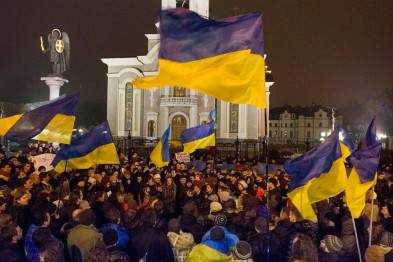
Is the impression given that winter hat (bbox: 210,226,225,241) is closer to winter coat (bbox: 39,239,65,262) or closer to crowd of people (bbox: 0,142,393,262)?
crowd of people (bbox: 0,142,393,262)

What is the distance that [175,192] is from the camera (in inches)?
452

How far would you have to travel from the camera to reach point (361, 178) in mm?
6789

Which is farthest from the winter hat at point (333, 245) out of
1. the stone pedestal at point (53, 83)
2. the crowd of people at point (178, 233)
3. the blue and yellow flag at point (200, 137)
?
the stone pedestal at point (53, 83)

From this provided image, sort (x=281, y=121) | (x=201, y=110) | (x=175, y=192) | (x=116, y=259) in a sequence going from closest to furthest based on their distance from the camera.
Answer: (x=116, y=259) < (x=175, y=192) < (x=201, y=110) < (x=281, y=121)

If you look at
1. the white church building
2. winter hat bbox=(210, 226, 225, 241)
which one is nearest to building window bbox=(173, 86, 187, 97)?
the white church building

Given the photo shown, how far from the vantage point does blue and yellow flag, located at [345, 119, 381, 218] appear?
21.5ft

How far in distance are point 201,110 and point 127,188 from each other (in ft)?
106

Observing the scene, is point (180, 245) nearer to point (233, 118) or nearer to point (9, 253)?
point (9, 253)

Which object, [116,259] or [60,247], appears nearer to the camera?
[116,259]

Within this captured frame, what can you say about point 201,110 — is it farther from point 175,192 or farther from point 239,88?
point 239,88

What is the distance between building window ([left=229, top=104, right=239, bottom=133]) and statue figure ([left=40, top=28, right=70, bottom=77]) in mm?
18242

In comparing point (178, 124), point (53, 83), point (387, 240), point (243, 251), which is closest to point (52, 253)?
point (243, 251)

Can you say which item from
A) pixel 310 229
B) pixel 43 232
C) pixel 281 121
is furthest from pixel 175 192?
pixel 281 121

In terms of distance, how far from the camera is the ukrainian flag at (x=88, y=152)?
989cm
